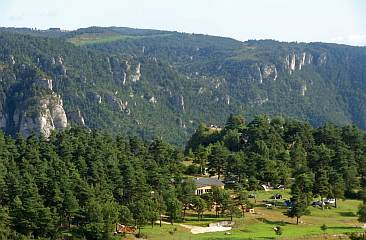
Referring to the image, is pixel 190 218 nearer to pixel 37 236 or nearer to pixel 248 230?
pixel 248 230

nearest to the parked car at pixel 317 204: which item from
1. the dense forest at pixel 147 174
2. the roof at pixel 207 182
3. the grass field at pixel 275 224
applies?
the dense forest at pixel 147 174

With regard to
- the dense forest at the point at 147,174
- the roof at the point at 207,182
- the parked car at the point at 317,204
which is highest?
the dense forest at the point at 147,174

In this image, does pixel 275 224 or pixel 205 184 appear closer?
pixel 275 224

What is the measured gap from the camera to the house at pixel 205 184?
95.1 m

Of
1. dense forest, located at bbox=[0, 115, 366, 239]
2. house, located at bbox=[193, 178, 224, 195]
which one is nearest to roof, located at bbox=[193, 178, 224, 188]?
house, located at bbox=[193, 178, 224, 195]

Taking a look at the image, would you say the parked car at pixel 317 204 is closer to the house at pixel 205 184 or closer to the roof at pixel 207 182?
the house at pixel 205 184

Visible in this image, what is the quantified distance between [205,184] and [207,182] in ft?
6.27

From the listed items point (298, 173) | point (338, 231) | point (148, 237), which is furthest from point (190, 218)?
point (298, 173)

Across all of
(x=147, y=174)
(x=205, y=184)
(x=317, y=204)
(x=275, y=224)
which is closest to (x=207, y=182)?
(x=205, y=184)

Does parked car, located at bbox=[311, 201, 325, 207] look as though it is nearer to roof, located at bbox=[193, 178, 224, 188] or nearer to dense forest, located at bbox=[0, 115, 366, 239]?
dense forest, located at bbox=[0, 115, 366, 239]

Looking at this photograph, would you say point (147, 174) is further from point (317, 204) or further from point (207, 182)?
point (317, 204)

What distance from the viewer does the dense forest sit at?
7212cm

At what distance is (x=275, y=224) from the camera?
84500 millimetres

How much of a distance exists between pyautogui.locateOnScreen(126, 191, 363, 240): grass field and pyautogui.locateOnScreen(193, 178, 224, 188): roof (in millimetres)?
6323
